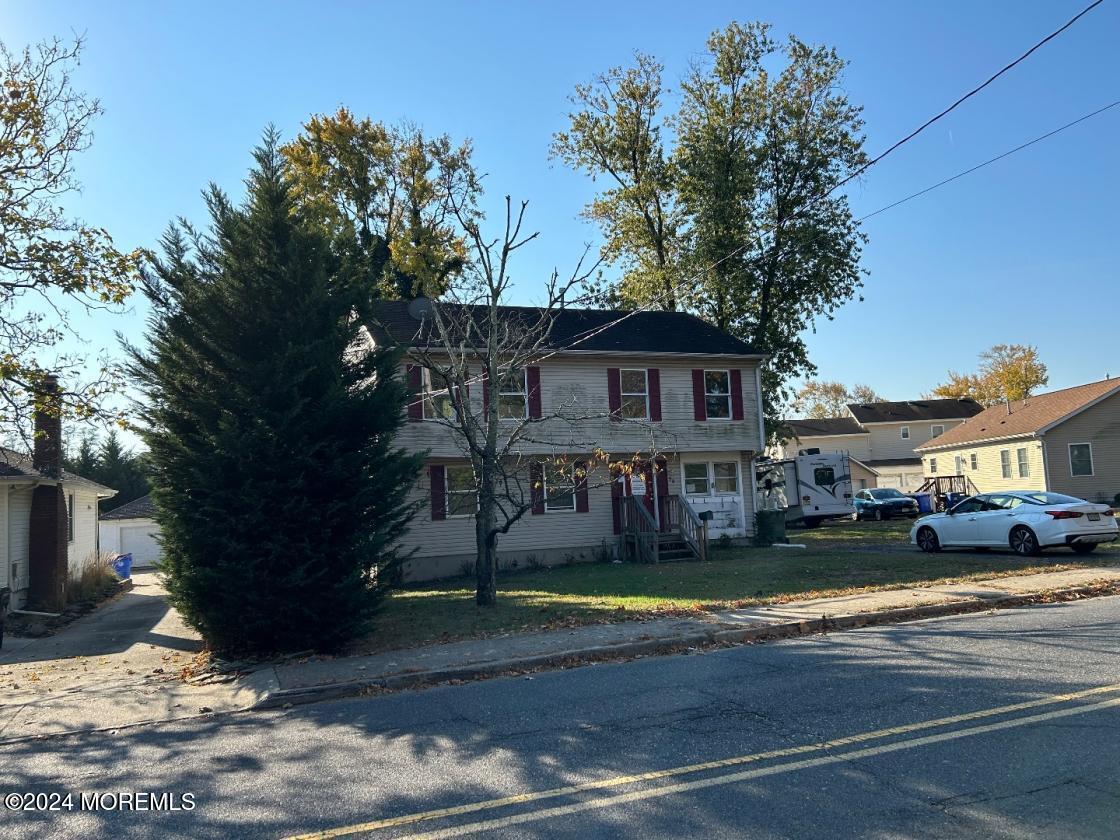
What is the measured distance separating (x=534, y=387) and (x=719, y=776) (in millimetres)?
17490

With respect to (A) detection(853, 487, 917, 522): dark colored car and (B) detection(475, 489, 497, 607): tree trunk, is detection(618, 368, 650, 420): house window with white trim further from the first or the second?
(A) detection(853, 487, 917, 522): dark colored car

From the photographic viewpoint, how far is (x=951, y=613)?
11.5m

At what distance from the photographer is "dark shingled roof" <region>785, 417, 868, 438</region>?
61.9 meters

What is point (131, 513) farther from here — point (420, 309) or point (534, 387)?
point (534, 387)

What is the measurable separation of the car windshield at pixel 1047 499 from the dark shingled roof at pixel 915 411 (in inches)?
1807

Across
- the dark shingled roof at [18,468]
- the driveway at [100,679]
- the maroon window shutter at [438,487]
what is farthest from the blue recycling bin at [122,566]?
the maroon window shutter at [438,487]

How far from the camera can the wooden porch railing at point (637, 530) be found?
69.3 feet

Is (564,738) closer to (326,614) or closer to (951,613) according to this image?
(326,614)

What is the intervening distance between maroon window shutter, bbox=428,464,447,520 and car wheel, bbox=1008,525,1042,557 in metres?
13.3

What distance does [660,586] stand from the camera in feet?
51.3

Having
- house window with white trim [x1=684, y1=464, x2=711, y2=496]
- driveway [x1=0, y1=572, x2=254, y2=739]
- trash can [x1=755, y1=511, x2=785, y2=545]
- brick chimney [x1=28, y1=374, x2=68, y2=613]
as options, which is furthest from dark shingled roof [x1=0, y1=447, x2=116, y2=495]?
trash can [x1=755, y1=511, x2=785, y2=545]

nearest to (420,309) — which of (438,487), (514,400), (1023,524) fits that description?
(514,400)

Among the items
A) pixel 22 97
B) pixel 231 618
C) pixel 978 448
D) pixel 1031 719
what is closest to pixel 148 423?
pixel 231 618

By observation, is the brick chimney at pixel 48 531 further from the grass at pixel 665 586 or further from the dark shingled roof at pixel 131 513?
the dark shingled roof at pixel 131 513
